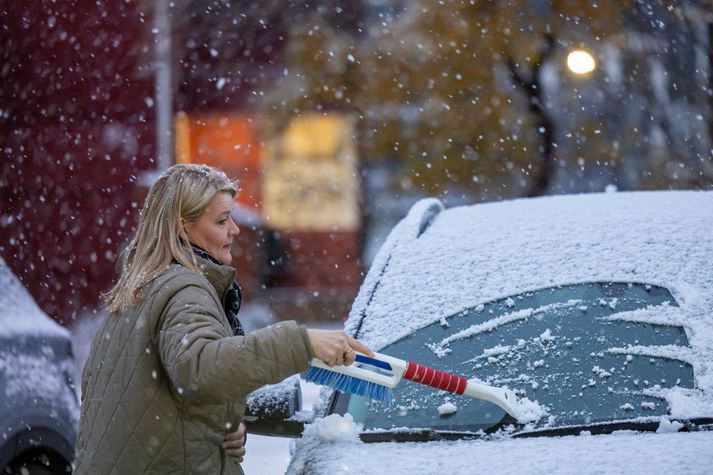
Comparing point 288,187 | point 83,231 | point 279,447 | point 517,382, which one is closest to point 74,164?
point 83,231

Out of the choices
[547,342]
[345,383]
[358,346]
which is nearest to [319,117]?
[547,342]

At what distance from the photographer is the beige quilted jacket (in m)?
2.12

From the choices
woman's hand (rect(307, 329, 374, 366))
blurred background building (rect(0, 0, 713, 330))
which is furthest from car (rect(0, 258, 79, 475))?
blurred background building (rect(0, 0, 713, 330))

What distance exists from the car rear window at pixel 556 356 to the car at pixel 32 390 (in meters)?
1.56

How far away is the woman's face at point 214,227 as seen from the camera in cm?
246

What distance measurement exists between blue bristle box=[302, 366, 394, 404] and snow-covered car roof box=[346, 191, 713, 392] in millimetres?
515

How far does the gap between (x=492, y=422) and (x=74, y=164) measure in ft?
48.5

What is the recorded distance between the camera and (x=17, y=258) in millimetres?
16188

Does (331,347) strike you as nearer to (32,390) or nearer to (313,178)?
(32,390)

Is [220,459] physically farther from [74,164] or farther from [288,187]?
[288,187]

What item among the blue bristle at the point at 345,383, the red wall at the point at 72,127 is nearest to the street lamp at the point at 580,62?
the red wall at the point at 72,127

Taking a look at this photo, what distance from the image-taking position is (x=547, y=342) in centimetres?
299

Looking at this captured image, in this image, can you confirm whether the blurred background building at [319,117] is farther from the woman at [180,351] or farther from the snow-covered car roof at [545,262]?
the woman at [180,351]

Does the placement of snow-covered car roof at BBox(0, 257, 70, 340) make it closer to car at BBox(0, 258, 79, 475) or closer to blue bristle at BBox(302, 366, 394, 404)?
car at BBox(0, 258, 79, 475)
